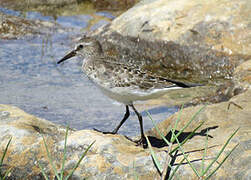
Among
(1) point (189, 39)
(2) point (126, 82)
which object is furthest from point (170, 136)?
(1) point (189, 39)

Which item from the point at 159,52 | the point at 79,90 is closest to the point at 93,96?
the point at 79,90

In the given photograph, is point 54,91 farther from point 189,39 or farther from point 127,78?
point 127,78

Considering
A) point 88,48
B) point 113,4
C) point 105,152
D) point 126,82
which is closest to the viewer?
point 105,152

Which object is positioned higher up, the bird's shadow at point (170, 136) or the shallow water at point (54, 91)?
the bird's shadow at point (170, 136)

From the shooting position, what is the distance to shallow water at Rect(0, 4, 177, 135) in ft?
23.8

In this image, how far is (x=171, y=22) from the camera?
392 inches

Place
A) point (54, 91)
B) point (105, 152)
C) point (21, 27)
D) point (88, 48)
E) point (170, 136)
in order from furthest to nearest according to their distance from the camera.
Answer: point (21, 27) → point (54, 91) → point (88, 48) → point (170, 136) → point (105, 152)

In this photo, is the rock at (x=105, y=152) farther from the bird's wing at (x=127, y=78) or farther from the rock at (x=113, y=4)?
the rock at (x=113, y=4)

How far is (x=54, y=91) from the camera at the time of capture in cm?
838

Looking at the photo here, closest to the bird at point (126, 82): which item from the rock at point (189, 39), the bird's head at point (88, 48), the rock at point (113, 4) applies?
the bird's head at point (88, 48)

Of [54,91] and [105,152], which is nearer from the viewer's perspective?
[105,152]

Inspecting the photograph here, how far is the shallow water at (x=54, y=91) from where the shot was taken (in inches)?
286

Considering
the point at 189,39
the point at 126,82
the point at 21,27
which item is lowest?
the point at 21,27

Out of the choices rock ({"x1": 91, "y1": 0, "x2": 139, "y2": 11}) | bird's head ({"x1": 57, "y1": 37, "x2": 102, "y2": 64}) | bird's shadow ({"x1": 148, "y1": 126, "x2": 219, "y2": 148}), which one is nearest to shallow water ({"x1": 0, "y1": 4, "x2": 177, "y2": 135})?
bird's head ({"x1": 57, "y1": 37, "x2": 102, "y2": 64})
